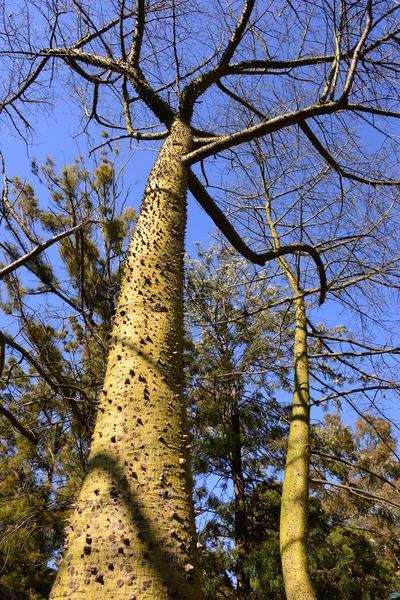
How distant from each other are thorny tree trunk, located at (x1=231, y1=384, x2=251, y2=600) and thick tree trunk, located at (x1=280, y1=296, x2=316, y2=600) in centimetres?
364

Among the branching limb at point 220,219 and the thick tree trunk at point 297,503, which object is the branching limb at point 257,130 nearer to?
the branching limb at point 220,219

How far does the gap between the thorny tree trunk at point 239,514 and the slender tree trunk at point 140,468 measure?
5.92 m

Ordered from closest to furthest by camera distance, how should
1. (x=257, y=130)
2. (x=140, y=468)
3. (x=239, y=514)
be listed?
(x=140, y=468), (x=257, y=130), (x=239, y=514)

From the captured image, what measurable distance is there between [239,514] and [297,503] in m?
4.21

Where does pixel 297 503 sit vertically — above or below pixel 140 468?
above

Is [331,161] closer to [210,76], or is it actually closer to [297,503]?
[210,76]

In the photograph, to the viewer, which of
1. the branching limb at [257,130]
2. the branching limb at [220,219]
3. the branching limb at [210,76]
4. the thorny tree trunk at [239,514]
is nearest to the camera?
the branching limb at [257,130]

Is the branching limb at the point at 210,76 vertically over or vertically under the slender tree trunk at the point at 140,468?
over

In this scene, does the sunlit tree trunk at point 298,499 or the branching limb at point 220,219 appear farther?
the branching limb at point 220,219

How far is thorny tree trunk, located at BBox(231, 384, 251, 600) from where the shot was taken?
6406 millimetres

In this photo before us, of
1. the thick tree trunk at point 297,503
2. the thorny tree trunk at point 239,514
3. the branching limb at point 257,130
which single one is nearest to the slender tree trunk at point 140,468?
the branching limb at point 257,130

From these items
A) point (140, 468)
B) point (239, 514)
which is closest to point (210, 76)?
point (140, 468)

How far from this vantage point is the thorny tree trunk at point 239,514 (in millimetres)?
6406

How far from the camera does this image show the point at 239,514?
7.01m
